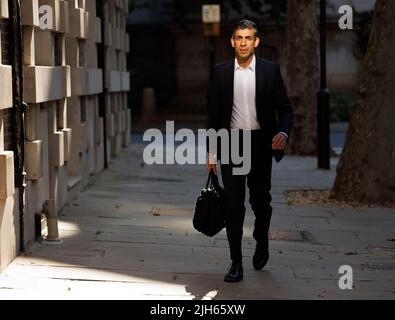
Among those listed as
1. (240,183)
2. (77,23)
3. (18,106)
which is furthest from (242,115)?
(77,23)

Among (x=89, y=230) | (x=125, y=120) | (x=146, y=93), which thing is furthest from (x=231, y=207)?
(x=146, y=93)

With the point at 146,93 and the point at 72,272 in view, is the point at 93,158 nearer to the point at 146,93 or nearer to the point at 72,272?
the point at 72,272

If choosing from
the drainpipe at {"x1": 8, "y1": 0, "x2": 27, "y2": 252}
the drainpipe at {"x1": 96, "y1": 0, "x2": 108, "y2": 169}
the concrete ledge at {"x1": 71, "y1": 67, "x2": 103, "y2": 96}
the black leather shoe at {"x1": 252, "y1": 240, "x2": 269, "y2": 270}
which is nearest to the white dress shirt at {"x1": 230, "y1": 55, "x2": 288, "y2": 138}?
the black leather shoe at {"x1": 252, "y1": 240, "x2": 269, "y2": 270}

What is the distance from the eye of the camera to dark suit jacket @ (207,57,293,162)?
684 centimetres

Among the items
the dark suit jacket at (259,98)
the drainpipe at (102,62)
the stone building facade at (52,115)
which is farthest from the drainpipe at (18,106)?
the drainpipe at (102,62)

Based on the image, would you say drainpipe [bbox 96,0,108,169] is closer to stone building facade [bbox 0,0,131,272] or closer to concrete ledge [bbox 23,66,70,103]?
stone building facade [bbox 0,0,131,272]

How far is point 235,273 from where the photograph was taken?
688cm

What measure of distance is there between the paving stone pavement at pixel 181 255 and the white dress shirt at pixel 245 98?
1195 mm

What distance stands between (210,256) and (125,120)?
12.0 metres

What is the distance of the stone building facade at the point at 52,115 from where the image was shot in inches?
287

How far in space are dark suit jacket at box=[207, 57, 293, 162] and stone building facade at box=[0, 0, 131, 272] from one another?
1.60 metres

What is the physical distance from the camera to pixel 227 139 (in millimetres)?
6828

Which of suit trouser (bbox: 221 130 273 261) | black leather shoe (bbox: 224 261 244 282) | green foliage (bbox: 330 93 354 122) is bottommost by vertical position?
green foliage (bbox: 330 93 354 122)

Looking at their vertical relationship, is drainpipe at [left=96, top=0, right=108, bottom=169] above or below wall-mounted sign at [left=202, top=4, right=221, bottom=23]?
below
